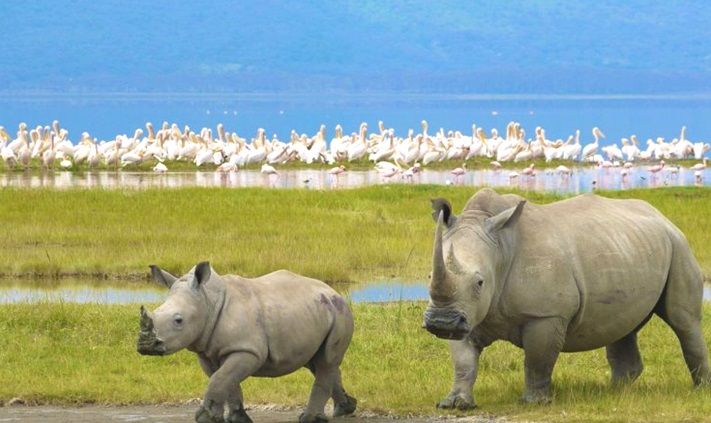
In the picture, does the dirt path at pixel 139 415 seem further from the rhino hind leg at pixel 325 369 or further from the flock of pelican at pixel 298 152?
the flock of pelican at pixel 298 152

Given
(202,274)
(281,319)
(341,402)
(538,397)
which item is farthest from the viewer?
(538,397)

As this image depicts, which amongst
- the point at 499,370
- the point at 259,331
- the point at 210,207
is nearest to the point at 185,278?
the point at 259,331

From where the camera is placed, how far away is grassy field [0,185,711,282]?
19781 millimetres

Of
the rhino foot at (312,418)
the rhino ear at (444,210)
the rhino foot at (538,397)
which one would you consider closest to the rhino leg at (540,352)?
the rhino foot at (538,397)

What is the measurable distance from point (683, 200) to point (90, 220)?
9.96m

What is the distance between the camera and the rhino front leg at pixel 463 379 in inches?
390

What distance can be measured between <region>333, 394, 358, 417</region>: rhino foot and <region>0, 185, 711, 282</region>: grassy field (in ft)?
30.5

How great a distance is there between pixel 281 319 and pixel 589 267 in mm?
2034

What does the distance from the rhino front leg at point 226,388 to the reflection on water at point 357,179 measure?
2623cm

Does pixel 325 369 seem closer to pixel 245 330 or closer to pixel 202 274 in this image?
pixel 245 330

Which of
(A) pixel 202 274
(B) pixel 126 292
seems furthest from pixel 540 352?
(B) pixel 126 292

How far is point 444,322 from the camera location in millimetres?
8977

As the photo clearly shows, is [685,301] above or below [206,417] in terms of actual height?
above

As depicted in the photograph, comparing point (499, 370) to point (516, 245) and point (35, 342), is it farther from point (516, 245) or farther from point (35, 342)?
point (35, 342)
